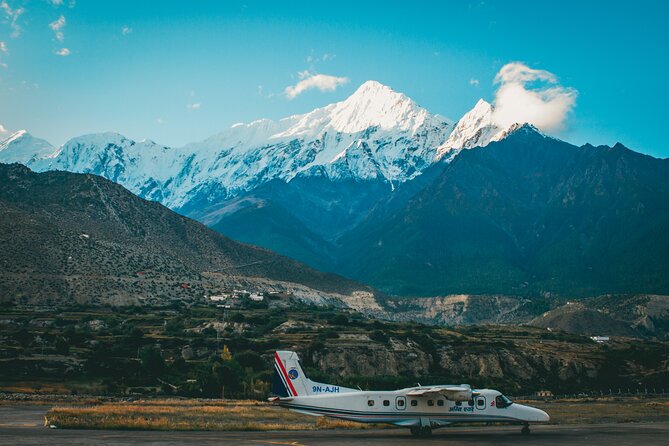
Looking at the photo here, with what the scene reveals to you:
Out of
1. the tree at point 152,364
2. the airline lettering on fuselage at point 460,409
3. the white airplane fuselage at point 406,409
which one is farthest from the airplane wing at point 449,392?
the tree at point 152,364

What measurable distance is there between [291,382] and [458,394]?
10.5m

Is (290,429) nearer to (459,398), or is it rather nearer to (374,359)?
(459,398)

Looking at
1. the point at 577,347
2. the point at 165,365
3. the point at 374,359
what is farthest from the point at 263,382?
the point at 577,347

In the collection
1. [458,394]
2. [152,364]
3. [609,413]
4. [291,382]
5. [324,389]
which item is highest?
A: [291,382]

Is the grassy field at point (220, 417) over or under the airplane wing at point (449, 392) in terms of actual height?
under

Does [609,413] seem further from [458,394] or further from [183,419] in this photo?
[183,419]

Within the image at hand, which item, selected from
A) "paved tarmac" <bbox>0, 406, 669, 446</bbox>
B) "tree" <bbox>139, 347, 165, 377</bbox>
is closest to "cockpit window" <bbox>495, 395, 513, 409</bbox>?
"paved tarmac" <bbox>0, 406, 669, 446</bbox>

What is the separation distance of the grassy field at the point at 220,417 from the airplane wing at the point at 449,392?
765 cm

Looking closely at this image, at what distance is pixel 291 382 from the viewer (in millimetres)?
47531

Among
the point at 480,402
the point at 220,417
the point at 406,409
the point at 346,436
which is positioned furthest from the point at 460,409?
the point at 220,417

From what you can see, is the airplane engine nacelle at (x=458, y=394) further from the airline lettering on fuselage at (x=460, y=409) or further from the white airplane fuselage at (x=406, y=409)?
the airline lettering on fuselage at (x=460, y=409)

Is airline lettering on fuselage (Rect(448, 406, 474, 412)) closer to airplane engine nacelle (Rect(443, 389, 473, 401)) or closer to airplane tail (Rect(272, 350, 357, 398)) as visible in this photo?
airplane engine nacelle (Rect(443, 389, 473, 401))

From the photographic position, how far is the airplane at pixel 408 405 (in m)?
45.5

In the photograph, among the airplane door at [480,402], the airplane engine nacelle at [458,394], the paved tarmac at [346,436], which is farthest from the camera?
the airplane door at [480,402]
